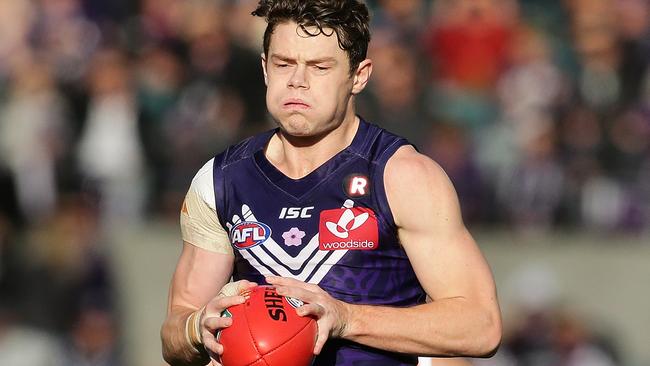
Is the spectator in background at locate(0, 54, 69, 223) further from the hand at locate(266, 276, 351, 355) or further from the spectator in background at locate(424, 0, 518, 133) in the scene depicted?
the hand at locate(266, 276, 351, 355)

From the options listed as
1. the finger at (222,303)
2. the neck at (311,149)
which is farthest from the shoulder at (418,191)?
the finger at (222,303)

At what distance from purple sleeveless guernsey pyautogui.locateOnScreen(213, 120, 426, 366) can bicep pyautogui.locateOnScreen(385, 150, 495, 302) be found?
0.08 metres

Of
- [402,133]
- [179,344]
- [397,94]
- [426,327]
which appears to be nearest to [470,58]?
[397,94]

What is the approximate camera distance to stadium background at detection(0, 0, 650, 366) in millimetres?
11906

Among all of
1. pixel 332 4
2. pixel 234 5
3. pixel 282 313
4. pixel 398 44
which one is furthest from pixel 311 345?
pixel 234 5

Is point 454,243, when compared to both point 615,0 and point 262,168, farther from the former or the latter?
point 615,0

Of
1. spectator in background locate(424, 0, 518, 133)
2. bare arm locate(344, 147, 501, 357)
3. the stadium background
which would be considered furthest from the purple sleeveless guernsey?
spectator in background locate(424, 0, 518, 133)

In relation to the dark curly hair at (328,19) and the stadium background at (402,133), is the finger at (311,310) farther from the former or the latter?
the stadium background at (402,133)

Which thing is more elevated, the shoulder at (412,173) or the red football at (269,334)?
the shoulder at (412,173)

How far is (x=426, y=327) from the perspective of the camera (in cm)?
509

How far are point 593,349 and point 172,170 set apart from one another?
4216 millimetres

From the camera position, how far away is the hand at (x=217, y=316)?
4930mm

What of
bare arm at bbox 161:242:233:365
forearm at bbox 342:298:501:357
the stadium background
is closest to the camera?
forearm at bbox 342:298:501:357

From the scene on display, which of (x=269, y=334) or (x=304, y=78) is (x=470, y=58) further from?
(x=269, y=334)
